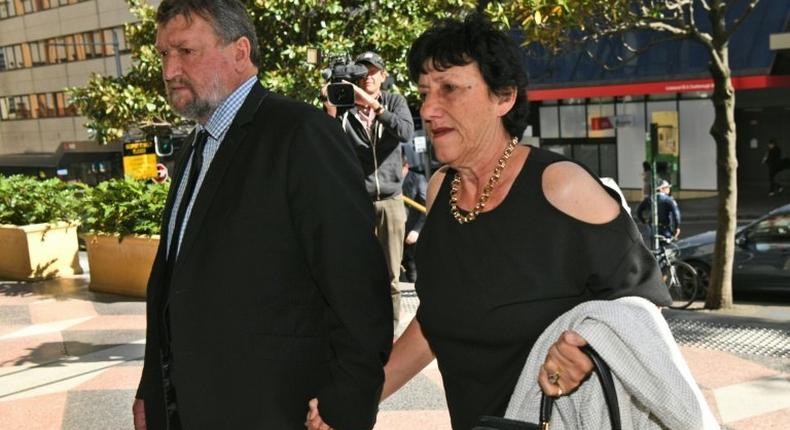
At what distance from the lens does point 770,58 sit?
24922mm

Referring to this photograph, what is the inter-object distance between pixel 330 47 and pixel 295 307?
8.37 meters

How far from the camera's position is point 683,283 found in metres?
12.9

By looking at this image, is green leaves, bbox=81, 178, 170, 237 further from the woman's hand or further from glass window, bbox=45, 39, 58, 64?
glass window, bbox=45, 39, 58, 64

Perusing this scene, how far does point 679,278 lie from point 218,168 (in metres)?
11.8

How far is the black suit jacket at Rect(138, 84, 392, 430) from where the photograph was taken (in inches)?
87.6

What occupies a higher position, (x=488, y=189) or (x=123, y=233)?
(x=488, y=189)

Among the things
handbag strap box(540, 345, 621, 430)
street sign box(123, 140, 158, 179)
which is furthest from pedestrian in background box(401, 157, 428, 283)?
street sign box(123, 140, 158, 179)

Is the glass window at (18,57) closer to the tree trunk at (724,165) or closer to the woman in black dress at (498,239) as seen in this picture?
the tree trunk at (724,165)

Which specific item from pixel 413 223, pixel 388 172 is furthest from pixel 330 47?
pixel 388 172

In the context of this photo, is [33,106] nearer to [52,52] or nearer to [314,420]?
[52,52]

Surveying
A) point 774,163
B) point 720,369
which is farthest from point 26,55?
point 720,369

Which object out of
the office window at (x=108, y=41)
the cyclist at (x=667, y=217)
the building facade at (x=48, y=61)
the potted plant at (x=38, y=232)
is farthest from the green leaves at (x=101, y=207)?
the office window at (x=108, y=41)

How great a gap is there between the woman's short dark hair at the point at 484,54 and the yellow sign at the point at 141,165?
13.8m

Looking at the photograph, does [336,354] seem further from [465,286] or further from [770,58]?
[770,58]
